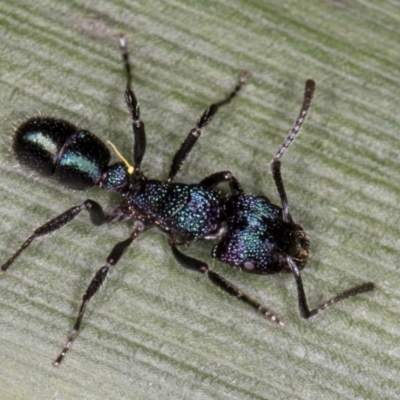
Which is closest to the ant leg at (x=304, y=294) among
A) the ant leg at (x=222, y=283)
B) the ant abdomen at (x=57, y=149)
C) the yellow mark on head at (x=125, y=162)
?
the ant leg at (x=222, y=283)

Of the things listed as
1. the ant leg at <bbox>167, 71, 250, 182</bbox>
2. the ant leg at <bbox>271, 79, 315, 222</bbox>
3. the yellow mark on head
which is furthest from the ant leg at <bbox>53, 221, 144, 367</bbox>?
the ant leg at <bbox>271, 79, 315, 222</bbox>

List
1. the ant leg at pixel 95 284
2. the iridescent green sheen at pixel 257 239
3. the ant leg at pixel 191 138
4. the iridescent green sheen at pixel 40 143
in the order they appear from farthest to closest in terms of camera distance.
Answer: the ant leg at pixel 191 138, the iridescent green sheen at pixel 257 239, the iridescent green sheen at pixel 40 143, the ant leg at pixel 95 284

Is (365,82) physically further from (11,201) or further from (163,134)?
(11,201)

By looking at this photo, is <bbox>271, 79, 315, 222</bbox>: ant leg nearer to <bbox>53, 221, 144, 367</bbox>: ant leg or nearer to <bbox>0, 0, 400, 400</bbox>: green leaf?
<bbox>0, 0, 400, 400</bbox>: green leaf

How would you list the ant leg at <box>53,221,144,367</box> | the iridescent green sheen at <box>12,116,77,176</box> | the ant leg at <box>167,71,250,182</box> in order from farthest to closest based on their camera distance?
the ant leg at <box>167,71,250,182</box> < the iridescent green sheen at <box>12,116,77,176</box> < the ant leg at <box>53,221,144,367</box>

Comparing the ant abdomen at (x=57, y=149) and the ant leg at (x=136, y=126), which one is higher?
the ant leg at (x=136, y=126)

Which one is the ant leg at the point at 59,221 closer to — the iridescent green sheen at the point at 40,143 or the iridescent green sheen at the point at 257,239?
the iridescent green sheen at the point at 40,143
